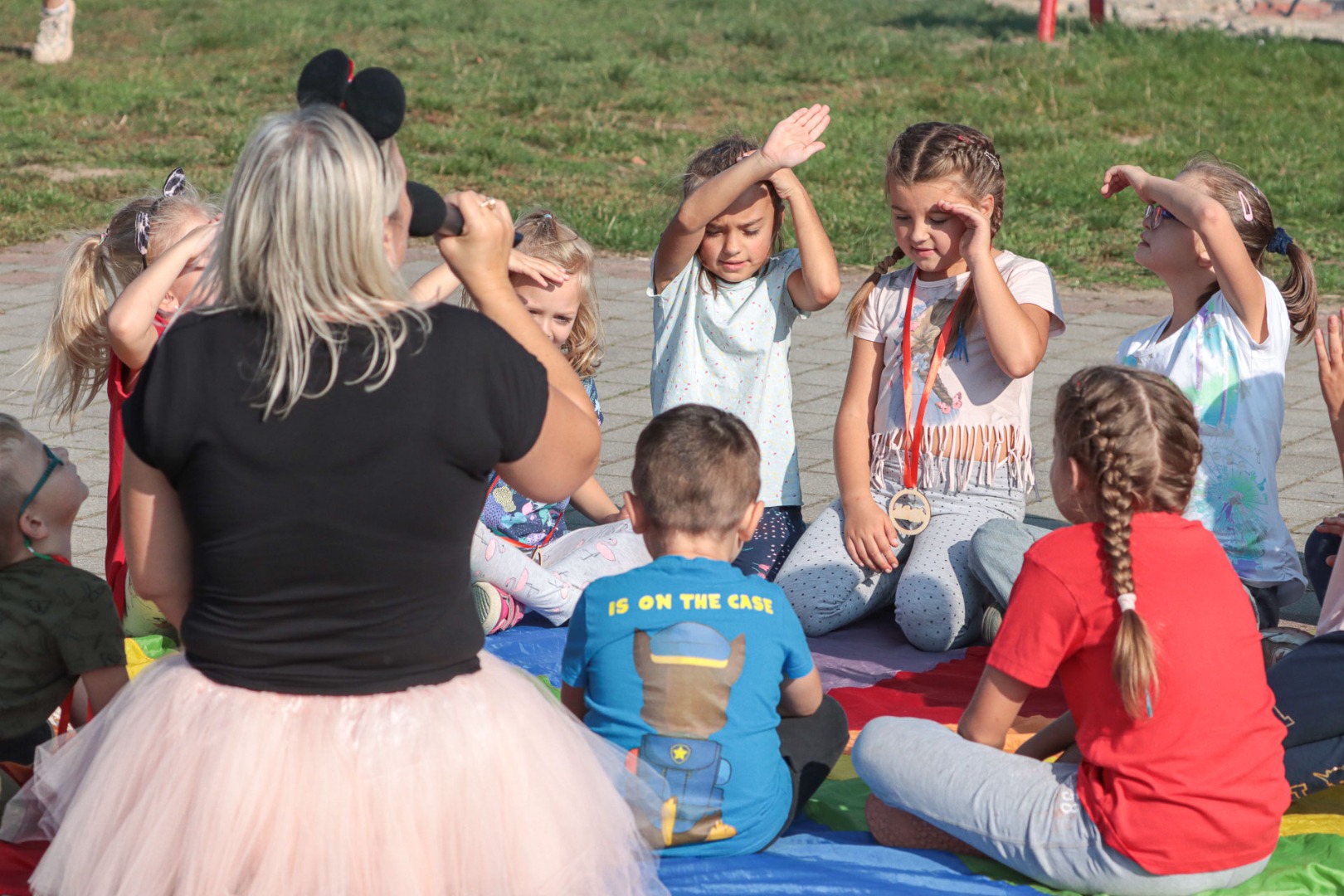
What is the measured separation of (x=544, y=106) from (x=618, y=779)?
461 inches

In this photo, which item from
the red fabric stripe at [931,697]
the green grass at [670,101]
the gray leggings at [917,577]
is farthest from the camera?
the green grass at [670,101]

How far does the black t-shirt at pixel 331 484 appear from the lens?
2.20 m

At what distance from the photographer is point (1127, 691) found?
2504mm

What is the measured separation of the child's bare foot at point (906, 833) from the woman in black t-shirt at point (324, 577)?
0.71 m

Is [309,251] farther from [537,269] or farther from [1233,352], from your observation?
[1233,352]

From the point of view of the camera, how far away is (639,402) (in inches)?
253

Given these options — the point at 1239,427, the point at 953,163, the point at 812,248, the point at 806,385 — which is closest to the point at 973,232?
the point at 953,163

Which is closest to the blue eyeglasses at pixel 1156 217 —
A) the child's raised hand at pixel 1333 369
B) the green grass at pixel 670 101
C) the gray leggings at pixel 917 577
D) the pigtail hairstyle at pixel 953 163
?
the pigtail hairstyle at pixel 953 163

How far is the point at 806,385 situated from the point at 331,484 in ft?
15.1

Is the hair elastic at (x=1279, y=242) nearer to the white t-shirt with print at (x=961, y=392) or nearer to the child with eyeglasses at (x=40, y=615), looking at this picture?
the white t-shirt with print at (x=961, y=392)

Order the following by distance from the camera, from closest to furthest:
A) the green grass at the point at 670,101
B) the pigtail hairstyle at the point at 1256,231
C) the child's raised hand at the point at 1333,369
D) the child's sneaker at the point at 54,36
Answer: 1. the child's raised hand at the point at 1333,369
2. the pigtail hairstyle at the point at 1256,231
3. the green grass at the point at 670,101
4. the child's sneaker at the point at 54,36

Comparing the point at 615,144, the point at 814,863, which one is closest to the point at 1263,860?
the point at 814,863

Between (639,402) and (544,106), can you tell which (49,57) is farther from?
(639,402)

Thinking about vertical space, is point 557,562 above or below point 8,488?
below
